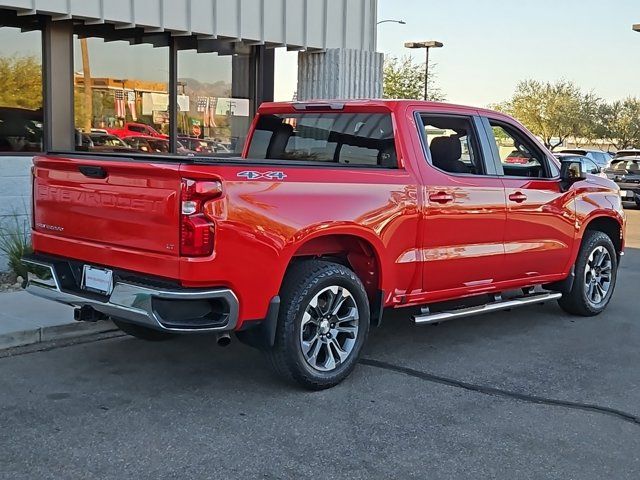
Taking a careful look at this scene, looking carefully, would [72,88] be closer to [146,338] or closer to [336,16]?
[336,16]

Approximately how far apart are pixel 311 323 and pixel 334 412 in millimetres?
650

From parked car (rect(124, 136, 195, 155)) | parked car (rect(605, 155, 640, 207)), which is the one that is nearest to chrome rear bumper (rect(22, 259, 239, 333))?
parked car (rect(124, 136, 195, 155))

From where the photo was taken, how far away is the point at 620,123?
186ft

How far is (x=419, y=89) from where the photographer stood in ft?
141

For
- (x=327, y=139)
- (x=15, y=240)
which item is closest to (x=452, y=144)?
(x=327, y=139)

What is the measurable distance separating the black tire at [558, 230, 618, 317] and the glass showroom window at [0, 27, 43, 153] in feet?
21.3

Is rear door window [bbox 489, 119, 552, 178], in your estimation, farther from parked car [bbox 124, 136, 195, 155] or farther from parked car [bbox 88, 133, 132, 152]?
parked car [bbox 88, 133, 132, 152]

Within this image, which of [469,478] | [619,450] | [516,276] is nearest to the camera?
[469,478]

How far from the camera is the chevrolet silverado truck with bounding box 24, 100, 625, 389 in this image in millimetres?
4625

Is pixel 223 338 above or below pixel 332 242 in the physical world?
below

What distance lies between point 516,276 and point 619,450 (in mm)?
2633

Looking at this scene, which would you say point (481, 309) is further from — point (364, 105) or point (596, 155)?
point (596, 155)

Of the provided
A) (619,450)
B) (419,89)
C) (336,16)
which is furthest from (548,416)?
(419,89)

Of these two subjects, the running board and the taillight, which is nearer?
the taillight
